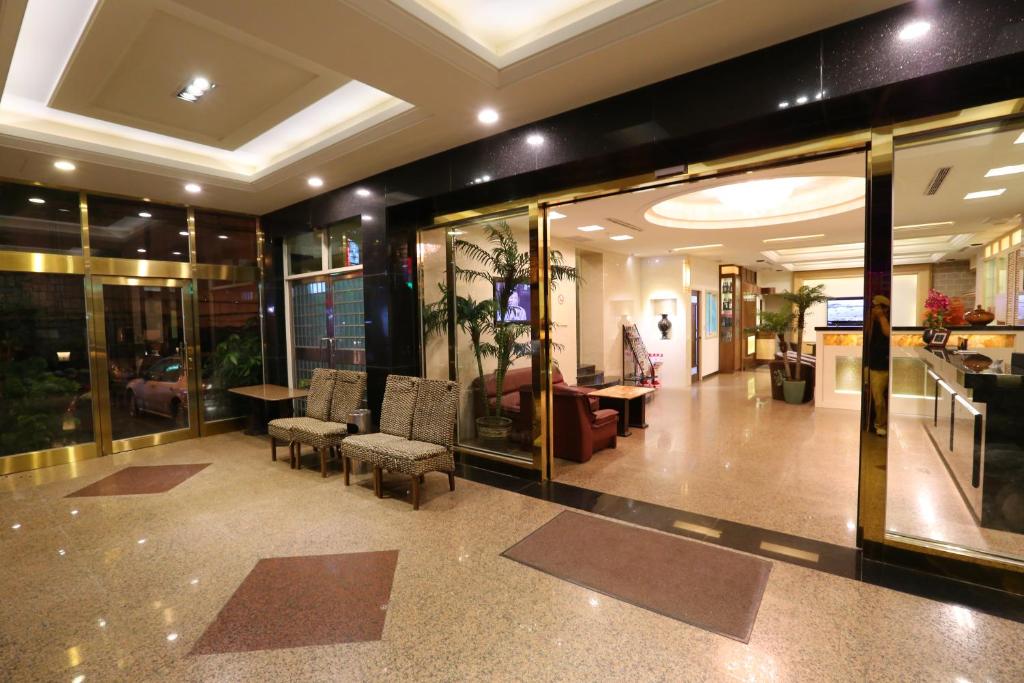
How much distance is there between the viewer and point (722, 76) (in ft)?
9.39

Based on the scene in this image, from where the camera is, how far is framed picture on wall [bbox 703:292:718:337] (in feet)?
36.8

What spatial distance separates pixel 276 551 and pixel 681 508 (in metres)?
3.06

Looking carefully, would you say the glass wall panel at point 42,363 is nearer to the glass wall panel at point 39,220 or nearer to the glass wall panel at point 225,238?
the glass wall panel at point 39,220

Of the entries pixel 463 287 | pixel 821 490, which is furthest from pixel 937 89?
pixel 463 287

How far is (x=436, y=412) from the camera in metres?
4.23

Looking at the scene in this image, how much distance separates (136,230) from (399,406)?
14.3 feet

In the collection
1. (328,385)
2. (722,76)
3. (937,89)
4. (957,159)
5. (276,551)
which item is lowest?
(276,551)

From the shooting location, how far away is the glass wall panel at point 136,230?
550cm

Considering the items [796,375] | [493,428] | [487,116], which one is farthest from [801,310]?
[487,116]

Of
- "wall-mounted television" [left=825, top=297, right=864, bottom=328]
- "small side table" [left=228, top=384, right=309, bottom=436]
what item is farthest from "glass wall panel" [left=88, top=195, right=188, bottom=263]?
"wall-mounted television" [left=825, top=297, right=864, bottom=328]

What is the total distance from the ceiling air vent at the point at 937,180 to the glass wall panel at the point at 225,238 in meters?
7.72

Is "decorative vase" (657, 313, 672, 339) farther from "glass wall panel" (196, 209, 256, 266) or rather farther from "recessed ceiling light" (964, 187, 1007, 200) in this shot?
"glass wall panel" (196, 209, 256, 266)

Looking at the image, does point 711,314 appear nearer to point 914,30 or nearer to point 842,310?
point 842,310

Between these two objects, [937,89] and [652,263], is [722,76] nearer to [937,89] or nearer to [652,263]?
[937,89]
